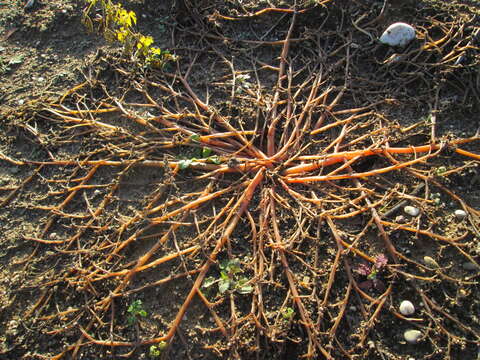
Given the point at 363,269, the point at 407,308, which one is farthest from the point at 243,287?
the point at 407,308

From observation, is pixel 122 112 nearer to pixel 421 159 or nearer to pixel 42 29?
pixel 42 29

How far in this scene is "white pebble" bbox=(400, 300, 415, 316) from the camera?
2094 mm

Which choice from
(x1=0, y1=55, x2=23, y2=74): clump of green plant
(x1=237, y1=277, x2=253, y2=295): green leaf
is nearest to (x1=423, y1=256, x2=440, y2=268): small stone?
(x1=237, y1=277, x2=253, y2=295): green leaf

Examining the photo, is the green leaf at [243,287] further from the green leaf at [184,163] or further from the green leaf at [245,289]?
the green leaf at [184,163]

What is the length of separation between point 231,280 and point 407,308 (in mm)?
955

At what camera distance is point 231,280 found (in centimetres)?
222

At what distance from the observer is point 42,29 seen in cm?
357

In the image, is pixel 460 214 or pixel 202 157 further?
pixel 202 157

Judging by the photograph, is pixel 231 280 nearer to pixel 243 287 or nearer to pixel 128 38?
pixel 243 287

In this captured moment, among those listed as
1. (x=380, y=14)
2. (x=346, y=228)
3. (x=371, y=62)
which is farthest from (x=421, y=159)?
(x=380, y=14)

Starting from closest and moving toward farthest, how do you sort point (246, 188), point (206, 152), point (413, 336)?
point (413, 336) → point (246, 188) → point (206, 152)

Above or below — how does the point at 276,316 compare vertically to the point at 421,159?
below

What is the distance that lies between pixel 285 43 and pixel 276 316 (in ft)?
6.79

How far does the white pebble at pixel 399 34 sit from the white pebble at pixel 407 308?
1912 millimetres
